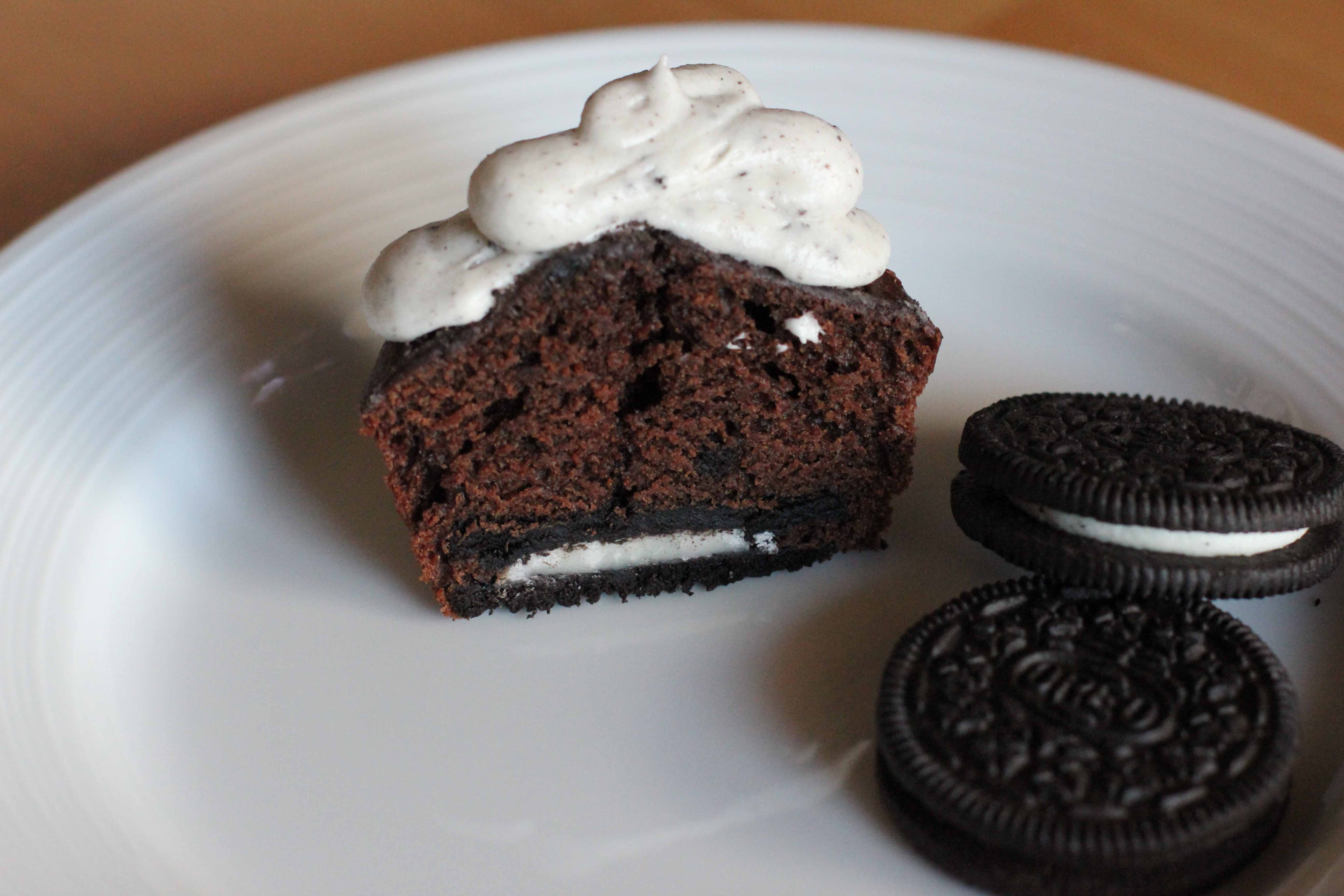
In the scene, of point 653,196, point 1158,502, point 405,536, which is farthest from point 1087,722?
point 405,536

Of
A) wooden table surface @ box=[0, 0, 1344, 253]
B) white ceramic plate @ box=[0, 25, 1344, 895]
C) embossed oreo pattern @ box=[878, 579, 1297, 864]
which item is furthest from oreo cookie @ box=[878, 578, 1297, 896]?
wooden table surface @ box=[0, 0, 1344, 253]

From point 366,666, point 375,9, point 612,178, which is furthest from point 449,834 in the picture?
point 375,9

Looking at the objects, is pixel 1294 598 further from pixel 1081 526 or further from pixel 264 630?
pixel 264 630

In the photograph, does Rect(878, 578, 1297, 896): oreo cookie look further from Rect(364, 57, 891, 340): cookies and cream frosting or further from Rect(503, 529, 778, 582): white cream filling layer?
Rect(364, 57, 891, 340): cookies and cream frosting

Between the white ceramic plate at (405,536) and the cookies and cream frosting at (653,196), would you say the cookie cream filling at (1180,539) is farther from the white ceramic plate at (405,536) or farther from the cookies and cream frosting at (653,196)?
the cookies and cream frosting at (653,196)

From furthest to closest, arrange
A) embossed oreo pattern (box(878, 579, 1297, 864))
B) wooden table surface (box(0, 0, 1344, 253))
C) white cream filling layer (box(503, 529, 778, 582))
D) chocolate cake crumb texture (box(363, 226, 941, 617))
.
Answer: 1. wooden table surface (box(0, 0, 1344, 253))
2. white cream filling layer (box(503, 529, 778, 582))
3. chocolate cake crumb texture (box(363, 226, 941, 617))
4. embossed oreo pattern (box(878, 579, 1297, 864))

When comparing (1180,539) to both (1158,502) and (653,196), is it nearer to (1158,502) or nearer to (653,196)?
(1158,502)

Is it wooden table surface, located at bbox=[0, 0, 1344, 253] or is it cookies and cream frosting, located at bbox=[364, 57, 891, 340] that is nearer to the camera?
cookies and cream frosting, located at bbox=[364, 57, 891, 340]
